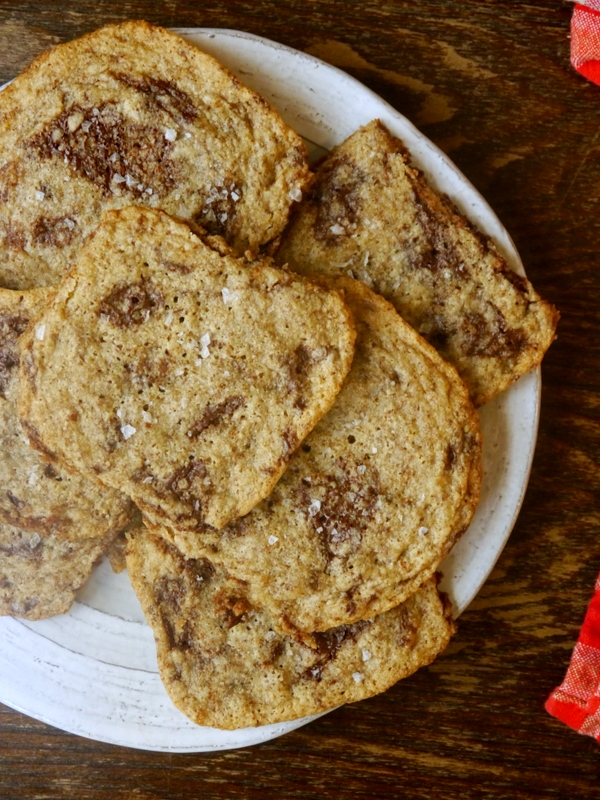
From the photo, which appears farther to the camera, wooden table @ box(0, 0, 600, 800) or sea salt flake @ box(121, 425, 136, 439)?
wooden table @ box(0, 0, 600, 800)

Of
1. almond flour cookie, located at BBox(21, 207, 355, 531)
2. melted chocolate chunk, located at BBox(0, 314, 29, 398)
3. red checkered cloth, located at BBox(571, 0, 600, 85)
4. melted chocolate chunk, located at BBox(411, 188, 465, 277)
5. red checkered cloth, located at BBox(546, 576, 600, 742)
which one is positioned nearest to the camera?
almond flour cookie, located at BBox(21, 207, 355, 531)

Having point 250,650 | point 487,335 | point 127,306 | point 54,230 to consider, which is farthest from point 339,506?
point 54,230

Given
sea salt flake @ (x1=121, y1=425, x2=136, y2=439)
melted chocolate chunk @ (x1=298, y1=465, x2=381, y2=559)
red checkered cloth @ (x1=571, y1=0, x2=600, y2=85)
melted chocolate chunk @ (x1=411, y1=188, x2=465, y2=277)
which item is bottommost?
melted chocolate chunk @ (x1=298, y1=465, x2=381, y2=559)

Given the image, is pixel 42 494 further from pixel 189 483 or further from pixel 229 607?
pixel 229 607

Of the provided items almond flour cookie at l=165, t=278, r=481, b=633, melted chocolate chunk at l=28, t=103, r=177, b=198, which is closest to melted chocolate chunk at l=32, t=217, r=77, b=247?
melted chocolate chunk at l=28, t=103, r=177, b=198

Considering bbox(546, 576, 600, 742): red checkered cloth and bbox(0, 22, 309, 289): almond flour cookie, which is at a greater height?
bbox(0, 22, 309, 289): almond flour cookie

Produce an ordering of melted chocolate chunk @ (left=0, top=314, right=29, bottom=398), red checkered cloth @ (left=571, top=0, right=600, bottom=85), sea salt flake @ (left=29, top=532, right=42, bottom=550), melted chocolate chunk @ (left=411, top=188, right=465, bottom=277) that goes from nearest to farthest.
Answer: melted chocolate chunk @ (left=0, top=314, right=29, bottom=398) → melted chocolate chunk @ (left=411, top=188, right=465, bottom=277) → sea salt flake @ (left=29, top=532, right=42, bottom=550) → red checkered cloth @ (left=571, top=0, right=600, bottom=85)

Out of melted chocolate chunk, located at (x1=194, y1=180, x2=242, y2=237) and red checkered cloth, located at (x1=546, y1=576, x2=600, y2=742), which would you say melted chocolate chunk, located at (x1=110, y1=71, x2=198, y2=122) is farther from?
red checkered cloth, located at (x1=546, y1=576, x2=600, y2=742)

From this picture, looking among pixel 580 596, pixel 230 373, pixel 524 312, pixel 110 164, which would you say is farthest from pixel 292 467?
pixel 580 596

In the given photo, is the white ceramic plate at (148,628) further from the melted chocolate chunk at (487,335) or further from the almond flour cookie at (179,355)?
the almond flour cookie at (179,355)
